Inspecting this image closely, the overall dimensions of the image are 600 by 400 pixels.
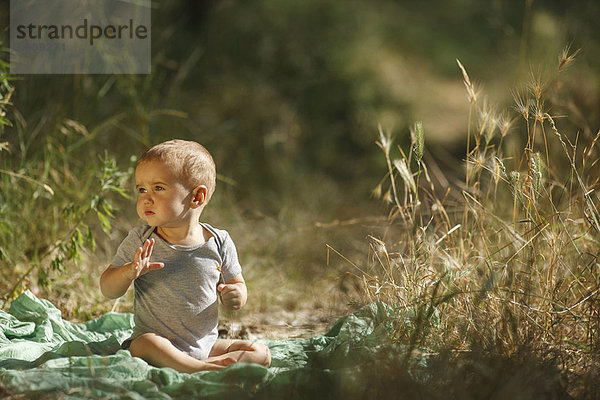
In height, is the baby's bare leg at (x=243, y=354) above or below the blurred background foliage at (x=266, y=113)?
below

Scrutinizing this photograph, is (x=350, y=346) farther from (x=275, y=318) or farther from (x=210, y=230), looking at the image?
(x=275, y=318)

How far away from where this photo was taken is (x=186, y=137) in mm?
4695

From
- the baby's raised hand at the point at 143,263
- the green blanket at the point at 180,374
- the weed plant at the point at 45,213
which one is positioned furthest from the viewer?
the weed plant at the point at 45,213

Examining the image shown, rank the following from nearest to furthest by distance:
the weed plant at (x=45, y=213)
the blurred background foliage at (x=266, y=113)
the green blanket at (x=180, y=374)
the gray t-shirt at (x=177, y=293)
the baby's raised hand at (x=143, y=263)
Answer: the green blanket at (x=180, y=374) → the baby's raised hand at (x=143, y=263) → the gray t-shirt at (x=177, y=293) → the weed plant at (x=45, y=213) → the blurred background foliage at (x=266, y=113)

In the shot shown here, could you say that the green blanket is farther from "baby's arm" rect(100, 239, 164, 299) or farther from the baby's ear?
the baby's ear

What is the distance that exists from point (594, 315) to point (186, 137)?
3.18 metres

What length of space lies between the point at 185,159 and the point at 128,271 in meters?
0.37

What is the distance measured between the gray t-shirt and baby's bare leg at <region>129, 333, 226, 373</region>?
6 centimetres

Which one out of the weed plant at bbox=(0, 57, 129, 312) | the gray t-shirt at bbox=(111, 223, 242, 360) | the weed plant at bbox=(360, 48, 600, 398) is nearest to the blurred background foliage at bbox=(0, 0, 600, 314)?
the weed plant at bbox=(0, 57, 129, 312)

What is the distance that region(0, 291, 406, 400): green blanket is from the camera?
1.86 meters

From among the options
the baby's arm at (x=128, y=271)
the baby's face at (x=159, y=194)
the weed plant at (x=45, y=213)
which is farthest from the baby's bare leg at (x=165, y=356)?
the weed plant at (x=45, y=213)

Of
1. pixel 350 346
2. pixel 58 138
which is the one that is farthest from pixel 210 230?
pixel 58 138

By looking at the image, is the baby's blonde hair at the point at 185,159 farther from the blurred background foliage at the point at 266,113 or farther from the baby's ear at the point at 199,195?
the blurred background foliage at the point at 266,113

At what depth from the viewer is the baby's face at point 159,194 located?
2049mm
